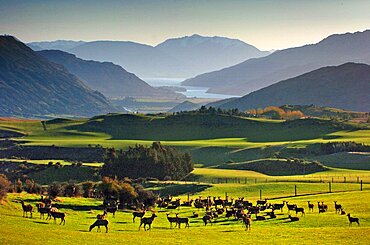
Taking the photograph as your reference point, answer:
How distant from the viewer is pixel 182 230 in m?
43.0

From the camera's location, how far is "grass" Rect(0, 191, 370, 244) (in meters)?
35.7

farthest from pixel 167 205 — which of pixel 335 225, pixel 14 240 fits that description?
pixel 14 240

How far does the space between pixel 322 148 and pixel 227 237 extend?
10918 centimetres

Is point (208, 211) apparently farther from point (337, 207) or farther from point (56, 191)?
point (56, 191)

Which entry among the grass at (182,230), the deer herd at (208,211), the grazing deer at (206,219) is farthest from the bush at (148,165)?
the grazing deer at (206,219)

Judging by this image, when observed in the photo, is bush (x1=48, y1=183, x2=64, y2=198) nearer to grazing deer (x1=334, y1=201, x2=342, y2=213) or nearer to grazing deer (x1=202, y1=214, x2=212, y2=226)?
grazing deer (x1=202, y1=214, x2=212, y2=226)

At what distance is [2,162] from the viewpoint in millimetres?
137625

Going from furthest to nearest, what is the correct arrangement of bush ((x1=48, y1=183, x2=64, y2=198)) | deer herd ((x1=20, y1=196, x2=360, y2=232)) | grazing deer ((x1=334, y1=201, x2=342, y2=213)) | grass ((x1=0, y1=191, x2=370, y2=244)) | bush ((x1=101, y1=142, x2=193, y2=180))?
bush ((x1=101, y1=142, x2=193, y2=180)) < bush ((x1=48, y1=183, x2=64, y2=198)) < grazing deer ((x1=334, y1=201, x2=342, y2=213)) < deer herd ((x1=20, y1=196, x2=360, y2=232)) < grass ((x1=0, y1=191, x2=370, y2=244))

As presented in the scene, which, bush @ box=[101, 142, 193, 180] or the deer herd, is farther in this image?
bush @ box=[101, 142, 193, 180]

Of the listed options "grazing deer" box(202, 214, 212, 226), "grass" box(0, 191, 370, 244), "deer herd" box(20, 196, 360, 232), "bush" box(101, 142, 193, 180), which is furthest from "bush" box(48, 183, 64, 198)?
"bush" box(101, 142, 193, 180)

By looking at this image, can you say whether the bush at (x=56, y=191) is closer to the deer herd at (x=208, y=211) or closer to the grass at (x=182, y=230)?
the deer herd at (x=208, y=211)

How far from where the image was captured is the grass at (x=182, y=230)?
3569cm

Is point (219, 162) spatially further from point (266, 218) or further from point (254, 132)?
point (266, 218)

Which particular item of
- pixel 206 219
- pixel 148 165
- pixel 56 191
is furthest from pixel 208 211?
pixel 148 165
